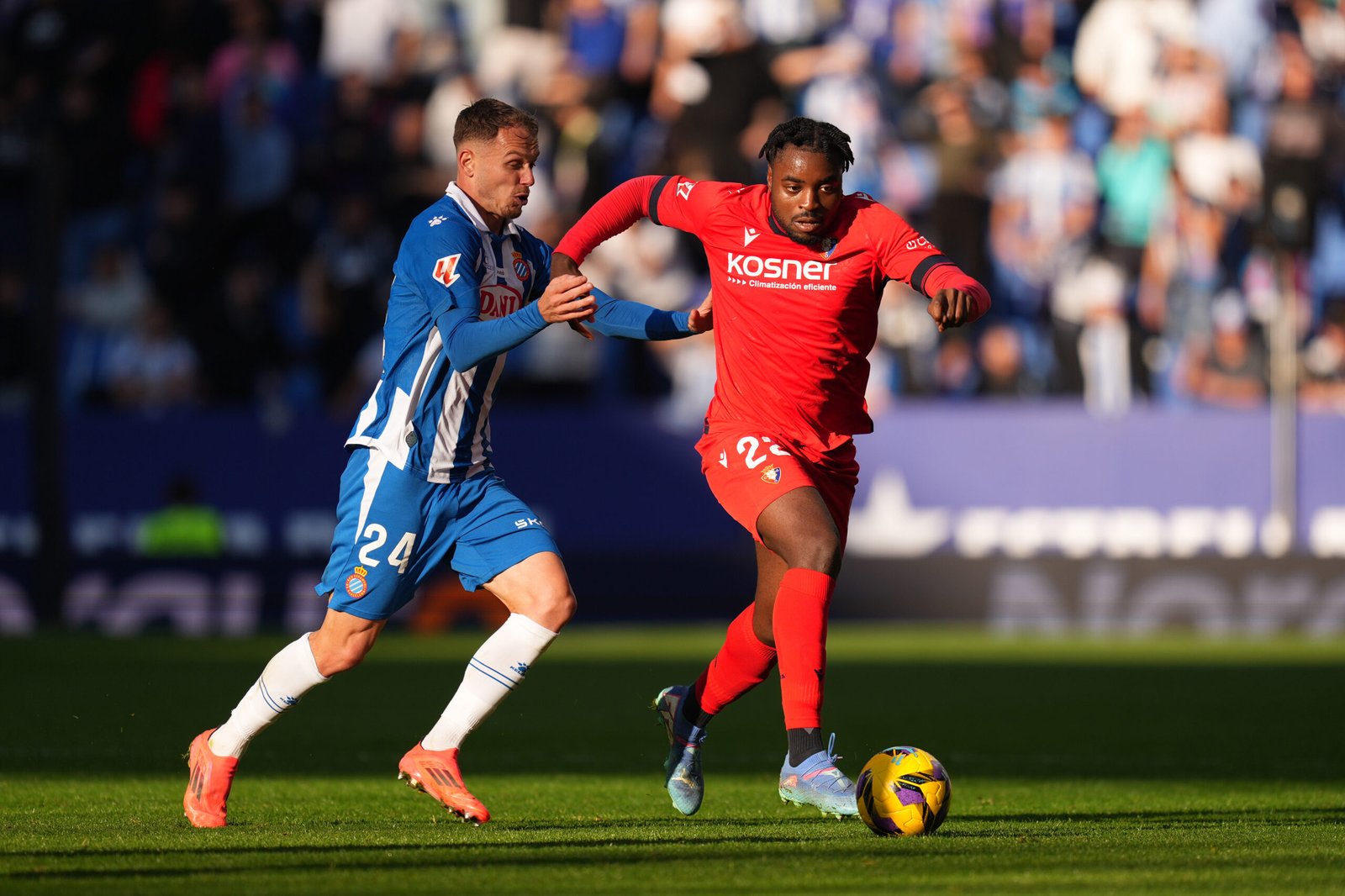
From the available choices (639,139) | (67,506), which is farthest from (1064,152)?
(67,506)

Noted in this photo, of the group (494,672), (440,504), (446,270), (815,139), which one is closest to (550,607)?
(494,672)

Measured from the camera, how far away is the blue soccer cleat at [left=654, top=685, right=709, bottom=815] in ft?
23.7

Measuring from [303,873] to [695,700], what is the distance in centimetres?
231

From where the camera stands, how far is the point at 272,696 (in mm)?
6934

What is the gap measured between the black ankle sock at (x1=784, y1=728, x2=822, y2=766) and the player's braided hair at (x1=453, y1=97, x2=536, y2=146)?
85.6 inches

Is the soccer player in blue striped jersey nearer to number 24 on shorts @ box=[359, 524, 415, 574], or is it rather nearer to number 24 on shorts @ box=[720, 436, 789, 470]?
number 24 on shorts @ box=[359, 524, 415, 574]

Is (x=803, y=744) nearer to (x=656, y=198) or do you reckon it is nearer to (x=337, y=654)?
(x=337, y=654)

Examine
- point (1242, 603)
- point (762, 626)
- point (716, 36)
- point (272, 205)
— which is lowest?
point (1242, 603)

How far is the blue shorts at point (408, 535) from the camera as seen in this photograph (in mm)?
6770

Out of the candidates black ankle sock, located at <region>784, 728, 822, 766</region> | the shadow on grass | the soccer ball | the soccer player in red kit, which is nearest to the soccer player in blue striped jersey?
the soccer player in red kit

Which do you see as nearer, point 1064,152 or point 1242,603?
point 1242,603

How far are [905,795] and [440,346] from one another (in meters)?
2.07

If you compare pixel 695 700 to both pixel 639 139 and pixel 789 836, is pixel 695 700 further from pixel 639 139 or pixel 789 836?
pixel 639 139

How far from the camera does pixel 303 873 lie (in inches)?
216
